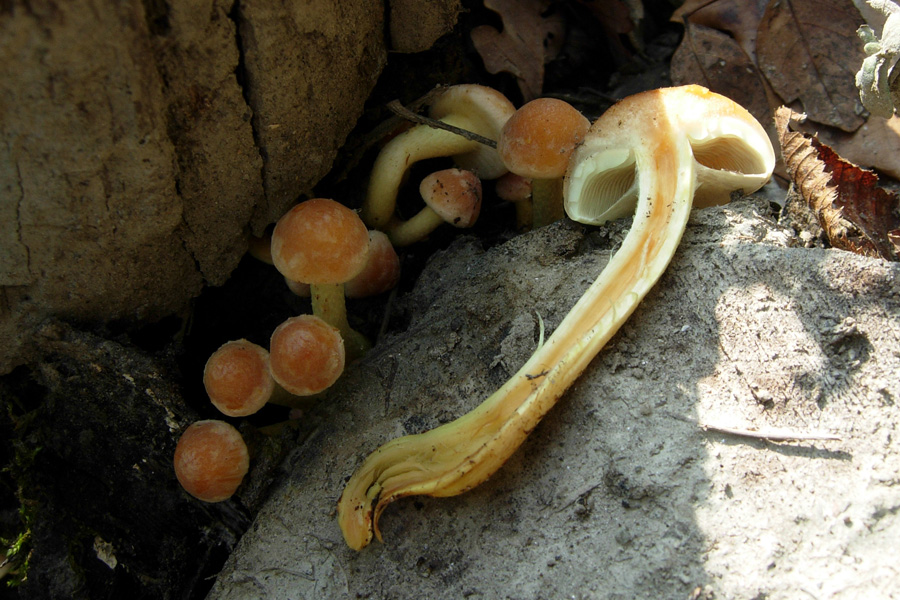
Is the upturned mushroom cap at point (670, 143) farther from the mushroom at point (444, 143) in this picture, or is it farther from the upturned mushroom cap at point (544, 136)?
the mushroom at point (444, 143)

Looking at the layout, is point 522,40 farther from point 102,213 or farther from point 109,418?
point 109,418

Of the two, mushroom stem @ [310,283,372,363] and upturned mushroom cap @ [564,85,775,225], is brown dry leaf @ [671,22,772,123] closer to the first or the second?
upturned mushroom cap @ [564,85,775,225]

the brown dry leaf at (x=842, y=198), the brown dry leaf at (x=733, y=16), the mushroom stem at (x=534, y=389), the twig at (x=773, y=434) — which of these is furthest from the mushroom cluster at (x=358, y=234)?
the brown dry leaf at (x=733, y=16)

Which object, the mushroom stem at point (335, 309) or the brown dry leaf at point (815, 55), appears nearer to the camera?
the mushroom stem at point (335, 309)

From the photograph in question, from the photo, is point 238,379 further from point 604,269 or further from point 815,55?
point 815,55

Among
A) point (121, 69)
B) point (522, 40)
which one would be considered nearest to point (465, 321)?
point (121, 69)

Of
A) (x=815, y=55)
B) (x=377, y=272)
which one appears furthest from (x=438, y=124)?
(x=815, y=55)
